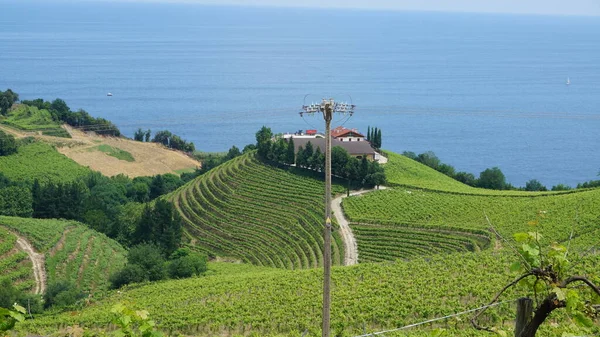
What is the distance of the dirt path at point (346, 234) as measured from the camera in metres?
40.0

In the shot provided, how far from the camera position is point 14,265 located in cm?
3675

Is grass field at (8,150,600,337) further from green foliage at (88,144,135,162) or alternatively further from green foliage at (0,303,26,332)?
green foliage at (88,144,135,162)

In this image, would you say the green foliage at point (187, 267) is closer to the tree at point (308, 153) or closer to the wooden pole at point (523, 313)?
the tree at point (308, 153)

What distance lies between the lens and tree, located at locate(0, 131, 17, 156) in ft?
234

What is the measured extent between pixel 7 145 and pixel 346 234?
140 ft

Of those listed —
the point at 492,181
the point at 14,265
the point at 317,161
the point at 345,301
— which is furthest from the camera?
the point at 492,181

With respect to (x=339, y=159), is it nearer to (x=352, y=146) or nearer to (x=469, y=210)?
(x=352, y=146)

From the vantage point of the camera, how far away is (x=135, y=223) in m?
49.6

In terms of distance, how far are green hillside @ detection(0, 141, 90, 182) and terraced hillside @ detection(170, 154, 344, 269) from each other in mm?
15648

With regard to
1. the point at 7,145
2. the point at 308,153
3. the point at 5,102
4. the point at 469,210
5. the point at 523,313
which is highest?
the point at 5,102

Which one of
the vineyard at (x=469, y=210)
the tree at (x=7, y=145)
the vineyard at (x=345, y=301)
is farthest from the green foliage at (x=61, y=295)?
the tree at (x=7, y=145)

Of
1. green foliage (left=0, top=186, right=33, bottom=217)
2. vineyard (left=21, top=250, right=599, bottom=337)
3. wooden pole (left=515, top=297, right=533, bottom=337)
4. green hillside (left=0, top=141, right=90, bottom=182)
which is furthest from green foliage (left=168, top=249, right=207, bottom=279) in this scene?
wooden pole (left=515, top=297, right=533, bottom=337)

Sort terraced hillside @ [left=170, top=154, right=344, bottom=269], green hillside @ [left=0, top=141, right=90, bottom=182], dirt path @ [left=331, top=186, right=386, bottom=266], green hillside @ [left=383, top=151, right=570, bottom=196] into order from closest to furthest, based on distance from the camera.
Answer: dirt path @ [left=331, top=186, right=386, bottom=266] → terraced hillside @ [left=170, top=154, right=344, bottom=269] → green hillside @ [left=383, top=151, right=570, bottom=196] → green hillside @ [left=0, top=141, right=90, bottom=182]

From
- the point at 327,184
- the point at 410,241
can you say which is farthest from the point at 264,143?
the point at 327,184
